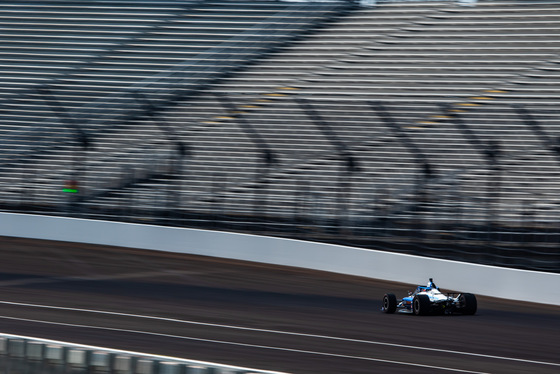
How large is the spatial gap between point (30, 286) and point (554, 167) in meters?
8.30

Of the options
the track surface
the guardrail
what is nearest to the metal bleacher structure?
the track surface

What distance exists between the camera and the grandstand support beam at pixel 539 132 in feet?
49.0

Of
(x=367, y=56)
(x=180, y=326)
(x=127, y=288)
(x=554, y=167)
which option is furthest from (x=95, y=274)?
(x=367, y=56)

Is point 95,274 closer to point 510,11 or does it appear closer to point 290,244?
point 290,244

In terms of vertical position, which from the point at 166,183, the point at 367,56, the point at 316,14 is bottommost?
the point at 166,183

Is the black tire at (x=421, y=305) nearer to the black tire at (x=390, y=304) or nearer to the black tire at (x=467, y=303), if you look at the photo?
the black tire at (x=390, y=304)

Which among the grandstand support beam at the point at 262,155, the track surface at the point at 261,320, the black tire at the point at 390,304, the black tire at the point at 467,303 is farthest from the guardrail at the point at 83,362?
the grandstand support beam at the point at 262,155

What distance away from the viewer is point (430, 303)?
9.04 metres

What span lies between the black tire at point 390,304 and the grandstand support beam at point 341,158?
16.4ft

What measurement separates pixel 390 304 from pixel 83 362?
19.0 ft

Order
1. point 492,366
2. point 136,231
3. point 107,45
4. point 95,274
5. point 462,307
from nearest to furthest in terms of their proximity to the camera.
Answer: point 492,366 → point 462,307 → point 95,274 → point 136,231 → point 107,45

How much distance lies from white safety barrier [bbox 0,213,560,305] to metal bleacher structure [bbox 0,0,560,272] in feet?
1.04

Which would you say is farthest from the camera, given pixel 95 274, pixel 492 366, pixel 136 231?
pixel 136 231

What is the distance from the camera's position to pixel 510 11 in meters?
21.4
